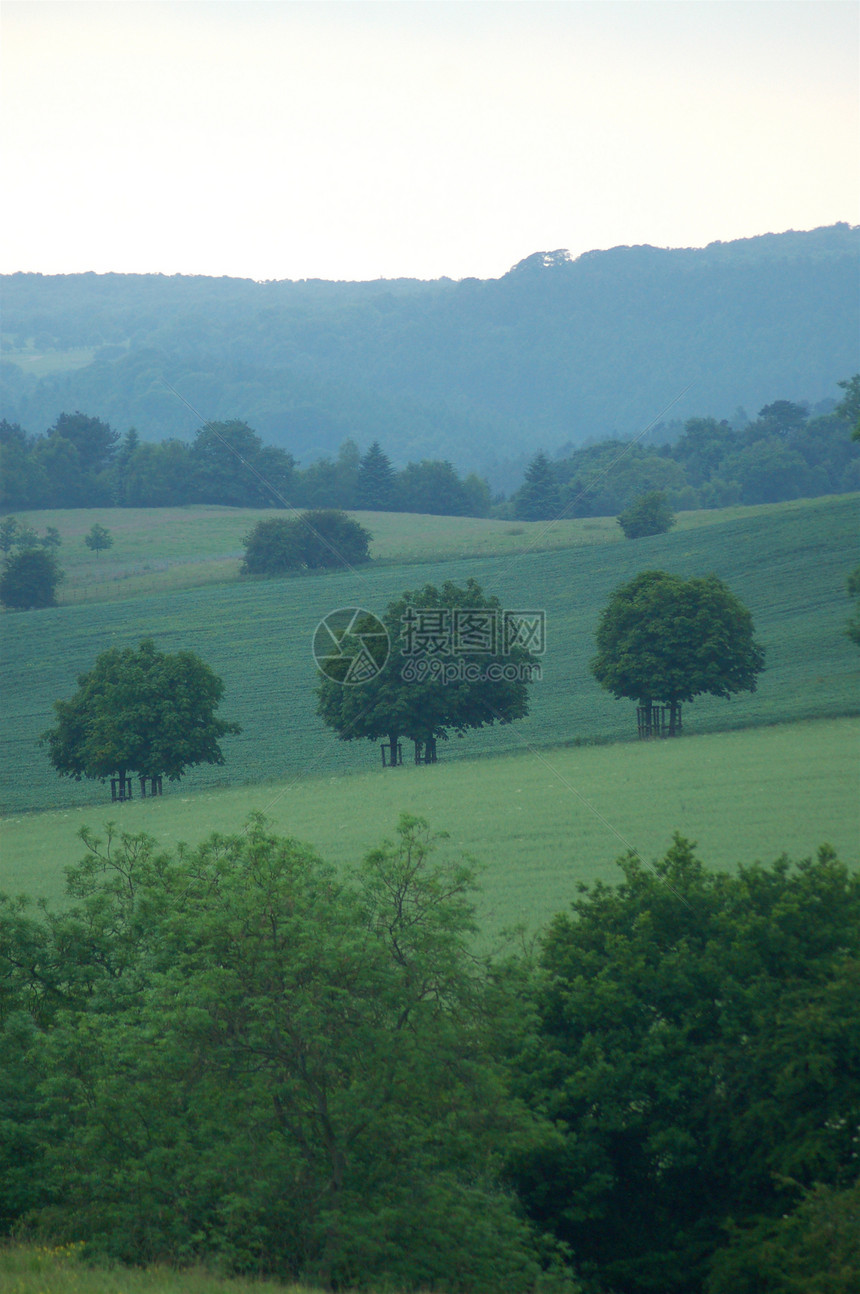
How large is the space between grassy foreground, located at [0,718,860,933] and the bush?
41.5m

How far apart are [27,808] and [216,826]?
1402 cm

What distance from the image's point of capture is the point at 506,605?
219ft

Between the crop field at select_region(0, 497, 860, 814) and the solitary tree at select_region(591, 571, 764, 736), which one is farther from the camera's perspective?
the crop field at select_region(0, 497, 860, 814)

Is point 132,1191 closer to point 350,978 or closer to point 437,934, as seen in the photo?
point 350,978

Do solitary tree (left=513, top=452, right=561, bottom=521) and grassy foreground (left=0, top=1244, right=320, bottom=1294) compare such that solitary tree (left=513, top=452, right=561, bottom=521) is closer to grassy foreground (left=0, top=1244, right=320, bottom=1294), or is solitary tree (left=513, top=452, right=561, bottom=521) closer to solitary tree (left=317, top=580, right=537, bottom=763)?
solitary tree (left=317, top=580, right=537, bottom=763)

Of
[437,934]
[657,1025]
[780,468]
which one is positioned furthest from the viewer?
[780,468]

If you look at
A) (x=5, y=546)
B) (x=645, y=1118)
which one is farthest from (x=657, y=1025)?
(x=5, y=546)

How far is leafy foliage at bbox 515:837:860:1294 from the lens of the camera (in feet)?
34.2

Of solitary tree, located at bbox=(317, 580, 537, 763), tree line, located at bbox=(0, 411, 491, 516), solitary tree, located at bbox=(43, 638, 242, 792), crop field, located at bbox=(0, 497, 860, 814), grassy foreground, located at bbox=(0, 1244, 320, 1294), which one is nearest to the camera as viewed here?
grassy foreground, located at bbox=(0, 1244, 320, 1294)

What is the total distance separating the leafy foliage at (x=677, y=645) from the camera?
39094 mm

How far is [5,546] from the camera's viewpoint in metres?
89.4

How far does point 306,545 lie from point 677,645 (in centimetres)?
4523
